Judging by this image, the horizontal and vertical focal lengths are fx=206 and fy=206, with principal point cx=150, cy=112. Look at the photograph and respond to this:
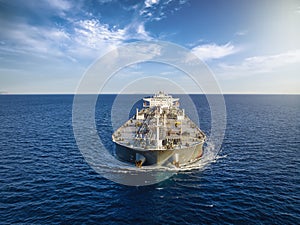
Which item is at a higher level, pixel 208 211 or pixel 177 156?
pixel 177 156

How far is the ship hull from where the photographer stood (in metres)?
41.3

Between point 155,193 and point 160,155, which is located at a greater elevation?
point 160,155

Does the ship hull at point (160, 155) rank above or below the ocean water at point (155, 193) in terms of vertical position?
above

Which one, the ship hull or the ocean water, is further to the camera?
the ship hull

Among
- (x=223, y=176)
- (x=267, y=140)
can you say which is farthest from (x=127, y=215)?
(x=267, y=140)

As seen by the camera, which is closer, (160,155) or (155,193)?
(155,193)

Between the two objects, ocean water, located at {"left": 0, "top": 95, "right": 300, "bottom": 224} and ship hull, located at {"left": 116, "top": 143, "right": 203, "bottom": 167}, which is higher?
ship hull, located at {"left": 116, "top": 143, "right": 203, "bottom": 167}

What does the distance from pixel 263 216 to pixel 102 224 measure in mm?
21378

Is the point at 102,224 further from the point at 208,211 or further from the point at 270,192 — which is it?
the point at 270,192

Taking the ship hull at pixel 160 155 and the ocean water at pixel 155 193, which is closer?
the ocean water at pixel 155 193

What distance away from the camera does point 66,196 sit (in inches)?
1281

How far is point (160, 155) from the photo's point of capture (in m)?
41.2

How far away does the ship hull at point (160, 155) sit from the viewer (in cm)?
4128

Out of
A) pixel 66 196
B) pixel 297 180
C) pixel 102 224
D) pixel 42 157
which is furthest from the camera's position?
pixel 42 157
